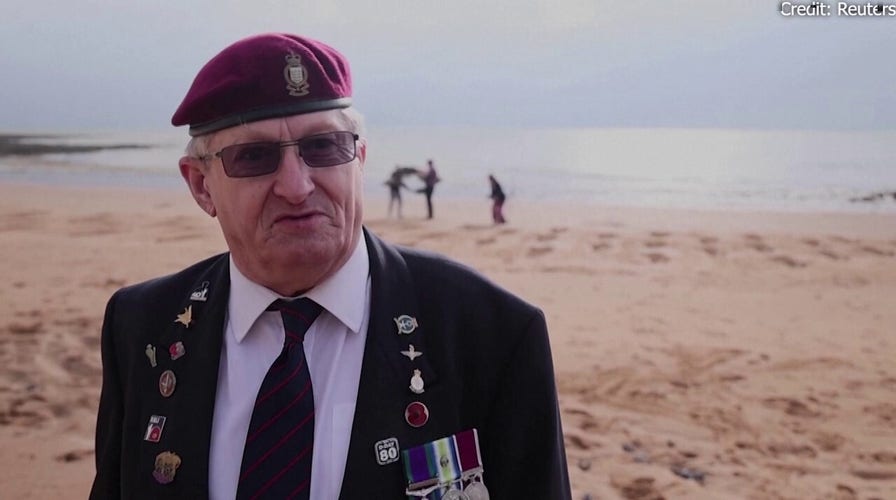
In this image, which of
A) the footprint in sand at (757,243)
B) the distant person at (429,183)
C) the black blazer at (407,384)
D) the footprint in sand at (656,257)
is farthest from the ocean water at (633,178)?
the black blazer at (407,384)

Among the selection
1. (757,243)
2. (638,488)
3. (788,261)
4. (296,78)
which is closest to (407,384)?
(296,78)

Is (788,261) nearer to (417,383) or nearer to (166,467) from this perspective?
(417,383)

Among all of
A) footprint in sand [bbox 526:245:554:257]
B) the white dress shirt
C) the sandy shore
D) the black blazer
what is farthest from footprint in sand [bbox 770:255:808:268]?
the white dress shirt

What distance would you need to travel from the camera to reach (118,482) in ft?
6.43

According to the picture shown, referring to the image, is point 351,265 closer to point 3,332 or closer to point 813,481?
point 813,481

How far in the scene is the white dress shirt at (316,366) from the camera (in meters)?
1.67

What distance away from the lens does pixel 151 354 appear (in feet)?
6.18

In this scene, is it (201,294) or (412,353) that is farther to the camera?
(201,294)

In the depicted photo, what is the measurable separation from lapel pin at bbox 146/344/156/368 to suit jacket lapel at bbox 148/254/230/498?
0.01 meters

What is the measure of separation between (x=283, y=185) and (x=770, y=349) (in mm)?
6075

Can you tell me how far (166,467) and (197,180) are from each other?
2.16 feet

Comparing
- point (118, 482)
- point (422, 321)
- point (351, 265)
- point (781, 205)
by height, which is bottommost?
point (781, 205)

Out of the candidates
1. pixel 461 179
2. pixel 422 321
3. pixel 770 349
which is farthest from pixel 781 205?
pixel 422 321

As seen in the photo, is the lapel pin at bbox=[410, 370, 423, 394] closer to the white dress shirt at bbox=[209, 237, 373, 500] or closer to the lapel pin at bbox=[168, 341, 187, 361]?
the white dress shirt at bbox=[209, 237, 373, 500]
